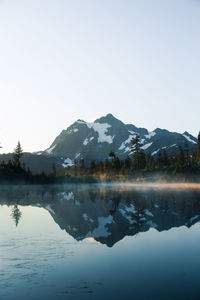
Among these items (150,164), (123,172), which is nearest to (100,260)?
(123,172)

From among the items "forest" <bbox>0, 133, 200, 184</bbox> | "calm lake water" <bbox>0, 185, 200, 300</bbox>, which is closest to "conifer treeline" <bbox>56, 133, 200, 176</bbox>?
"forest" <bbox>0, 133, 200, 184</bbox>

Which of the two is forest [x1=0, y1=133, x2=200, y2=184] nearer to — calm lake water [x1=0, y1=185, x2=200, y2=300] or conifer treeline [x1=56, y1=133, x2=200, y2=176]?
conifer treeline [x1=56, y1=133, x2=200, y2=176]

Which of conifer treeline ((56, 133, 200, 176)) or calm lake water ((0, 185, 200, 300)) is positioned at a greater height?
conifer treeline ((56, 133, 200, 176))

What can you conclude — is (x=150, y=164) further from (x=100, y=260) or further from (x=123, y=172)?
(x=100, y=260)

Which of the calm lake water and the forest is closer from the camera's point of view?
the calm lake water

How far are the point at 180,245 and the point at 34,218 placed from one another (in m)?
12.8

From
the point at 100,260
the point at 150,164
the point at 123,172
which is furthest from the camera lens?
the point at 150,164

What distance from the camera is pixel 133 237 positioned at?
52.9 ft

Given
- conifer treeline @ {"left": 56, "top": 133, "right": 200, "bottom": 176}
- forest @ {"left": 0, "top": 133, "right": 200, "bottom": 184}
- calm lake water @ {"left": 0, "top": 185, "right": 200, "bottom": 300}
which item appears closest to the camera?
calm lake water @ {"left": 0, "top": 185, "right": 200, "bottom": 300}

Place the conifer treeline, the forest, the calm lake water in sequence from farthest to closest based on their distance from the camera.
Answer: the conifer treeline → the forest → the calm lake water

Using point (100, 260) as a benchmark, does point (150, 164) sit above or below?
above

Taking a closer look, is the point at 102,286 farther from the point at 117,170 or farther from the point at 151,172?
the point at 117,170

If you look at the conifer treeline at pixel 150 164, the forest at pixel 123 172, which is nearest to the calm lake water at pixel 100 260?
the forest at pixel 123 172

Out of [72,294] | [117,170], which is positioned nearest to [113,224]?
[72,294]
